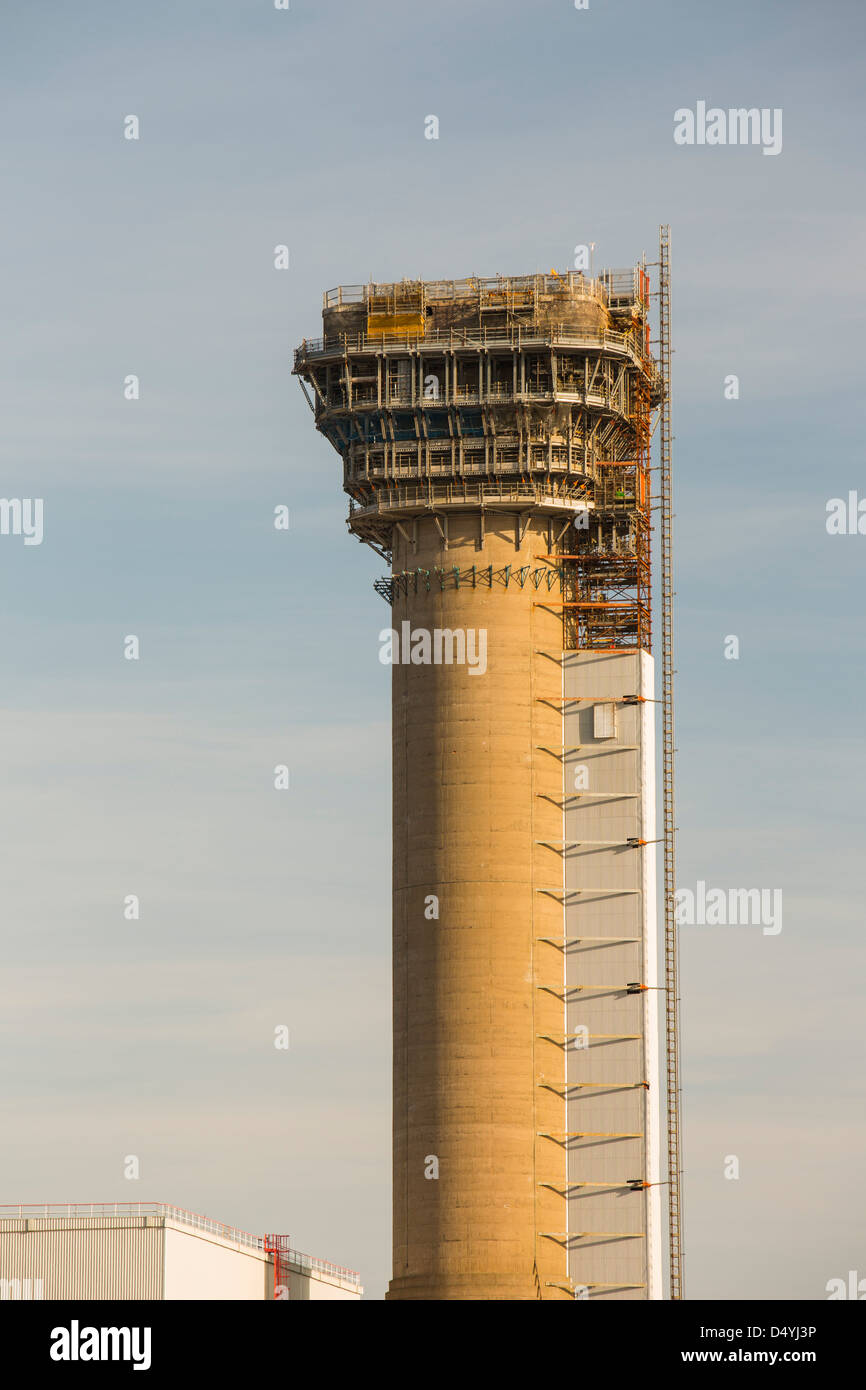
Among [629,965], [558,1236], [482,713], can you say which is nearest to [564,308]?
[482,713]

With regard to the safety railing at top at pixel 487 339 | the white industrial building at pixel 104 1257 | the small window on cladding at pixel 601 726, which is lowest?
the white industrial building at pixel 104 1257

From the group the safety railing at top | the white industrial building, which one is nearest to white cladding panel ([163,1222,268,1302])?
the white industrial building

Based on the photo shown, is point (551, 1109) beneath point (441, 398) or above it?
beneath

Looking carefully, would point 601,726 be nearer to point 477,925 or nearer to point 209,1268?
point 477,925

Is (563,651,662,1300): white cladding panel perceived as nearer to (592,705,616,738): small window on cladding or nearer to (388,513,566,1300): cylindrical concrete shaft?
(592,705,616,738): small window on cladding

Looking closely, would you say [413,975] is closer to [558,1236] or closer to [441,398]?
[558,1236]

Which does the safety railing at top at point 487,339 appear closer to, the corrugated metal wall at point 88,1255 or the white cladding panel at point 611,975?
the white cladding panel at point 611,975

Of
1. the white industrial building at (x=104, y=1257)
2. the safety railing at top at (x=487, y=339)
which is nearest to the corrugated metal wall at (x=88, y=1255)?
the white industrial building at (x=104, y=1257)
